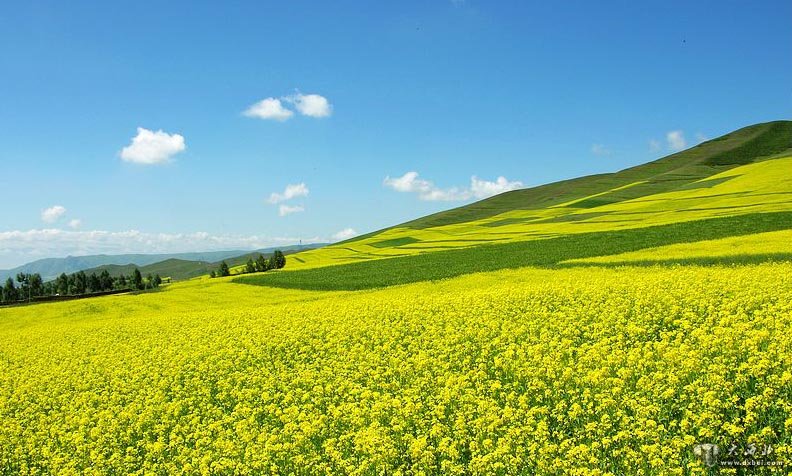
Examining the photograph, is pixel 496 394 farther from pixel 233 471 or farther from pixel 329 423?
pixel 233 471

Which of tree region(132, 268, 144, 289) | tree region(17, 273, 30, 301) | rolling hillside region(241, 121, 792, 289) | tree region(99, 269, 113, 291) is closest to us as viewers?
rolling hillside region(241, 121, 792, 289)

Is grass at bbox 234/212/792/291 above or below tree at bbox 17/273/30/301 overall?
below

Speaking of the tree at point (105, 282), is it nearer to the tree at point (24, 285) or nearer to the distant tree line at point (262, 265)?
the tree at point (24, 285)

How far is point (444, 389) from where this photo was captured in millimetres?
10273

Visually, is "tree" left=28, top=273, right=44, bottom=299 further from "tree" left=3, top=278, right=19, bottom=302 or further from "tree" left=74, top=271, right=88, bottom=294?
"tree" left=3, top=278, right=19, bottom=302

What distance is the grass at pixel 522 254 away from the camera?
36.5m

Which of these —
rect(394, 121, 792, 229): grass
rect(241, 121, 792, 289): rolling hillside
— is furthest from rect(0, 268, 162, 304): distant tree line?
rect(394, 121, 792, 229): grass

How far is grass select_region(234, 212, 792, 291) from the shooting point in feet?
120

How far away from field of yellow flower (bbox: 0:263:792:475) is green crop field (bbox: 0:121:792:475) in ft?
0.19

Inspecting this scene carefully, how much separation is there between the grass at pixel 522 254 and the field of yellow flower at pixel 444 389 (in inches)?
585

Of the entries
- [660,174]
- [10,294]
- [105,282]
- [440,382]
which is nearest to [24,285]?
[10,294]

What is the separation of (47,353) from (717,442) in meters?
24.7

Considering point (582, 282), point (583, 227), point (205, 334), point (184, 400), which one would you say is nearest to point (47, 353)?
point (205, 334)

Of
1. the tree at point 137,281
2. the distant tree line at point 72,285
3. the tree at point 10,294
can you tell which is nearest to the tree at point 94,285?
the distant tree line at point 72,285
